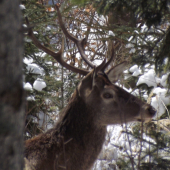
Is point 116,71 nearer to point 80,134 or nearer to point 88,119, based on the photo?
point 88,119

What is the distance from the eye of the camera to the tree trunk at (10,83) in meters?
0.86

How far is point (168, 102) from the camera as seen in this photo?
16.7 ft

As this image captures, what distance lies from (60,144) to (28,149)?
1.30 ft

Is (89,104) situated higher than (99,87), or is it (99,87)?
(99,87)

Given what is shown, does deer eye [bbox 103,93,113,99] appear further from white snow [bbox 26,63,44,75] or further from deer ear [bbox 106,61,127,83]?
white snow [bbox 26,63,44,75]

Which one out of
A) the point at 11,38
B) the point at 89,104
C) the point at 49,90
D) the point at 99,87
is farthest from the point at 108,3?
the point at 49,90

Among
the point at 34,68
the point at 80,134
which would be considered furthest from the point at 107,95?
the point at 34,68

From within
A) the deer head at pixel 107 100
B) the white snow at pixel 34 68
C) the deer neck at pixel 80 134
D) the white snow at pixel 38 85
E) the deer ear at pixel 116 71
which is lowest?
the deer neck at pixel 80 134

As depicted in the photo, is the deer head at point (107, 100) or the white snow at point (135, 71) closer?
the deer head at point (107, 100)

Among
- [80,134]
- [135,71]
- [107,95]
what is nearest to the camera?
[80,134]

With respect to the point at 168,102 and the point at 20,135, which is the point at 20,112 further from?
the point at 168,102

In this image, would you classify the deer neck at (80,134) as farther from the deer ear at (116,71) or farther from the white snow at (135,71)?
the white snow at (135,71)

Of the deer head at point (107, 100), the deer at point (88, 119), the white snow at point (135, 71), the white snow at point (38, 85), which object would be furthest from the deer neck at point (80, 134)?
the white snow at point (135, 71)

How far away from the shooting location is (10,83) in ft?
2.87
